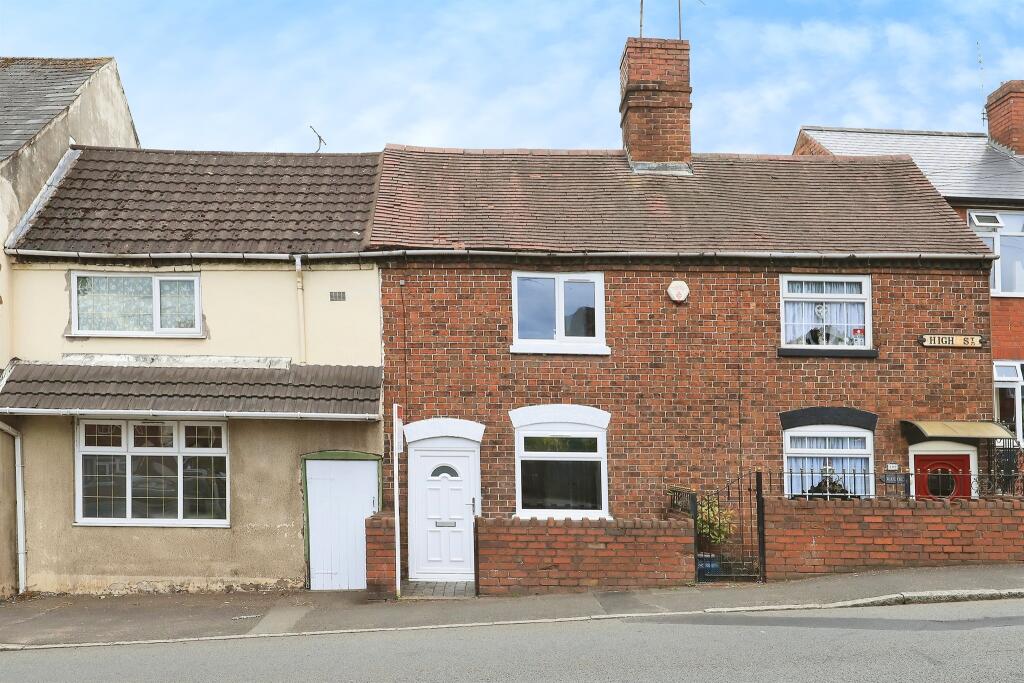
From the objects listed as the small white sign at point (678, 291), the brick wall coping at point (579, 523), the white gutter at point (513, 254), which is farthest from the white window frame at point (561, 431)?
the white gutter at point (513, 254)

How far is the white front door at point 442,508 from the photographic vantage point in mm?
12562

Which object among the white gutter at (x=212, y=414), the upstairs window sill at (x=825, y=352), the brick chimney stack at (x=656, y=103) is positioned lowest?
the white gutter at (x=212, y=414)

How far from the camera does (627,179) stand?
15430 mm

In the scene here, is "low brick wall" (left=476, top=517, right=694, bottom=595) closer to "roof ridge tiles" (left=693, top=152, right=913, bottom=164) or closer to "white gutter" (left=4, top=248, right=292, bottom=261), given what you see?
"white gutter" (left=4, top=248, right=292, bottom=261)

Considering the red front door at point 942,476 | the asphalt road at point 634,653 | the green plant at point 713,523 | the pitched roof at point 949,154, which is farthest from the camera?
the pitched roof at point 949,154

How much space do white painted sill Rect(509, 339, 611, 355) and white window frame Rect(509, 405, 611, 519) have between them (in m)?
0.80

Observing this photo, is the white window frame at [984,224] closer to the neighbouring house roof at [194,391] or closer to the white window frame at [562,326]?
the white window frame at [562,326]

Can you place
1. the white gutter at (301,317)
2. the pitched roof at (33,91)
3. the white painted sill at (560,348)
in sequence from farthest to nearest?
the pitched roof at (33,91) → the white painted sill at (560,348) → the white gutter at (301,317)

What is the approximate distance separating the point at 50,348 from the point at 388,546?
594 centimetres

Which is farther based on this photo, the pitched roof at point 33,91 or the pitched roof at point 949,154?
the pitched roof at point 949,154

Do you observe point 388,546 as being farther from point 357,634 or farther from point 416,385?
point 416,385

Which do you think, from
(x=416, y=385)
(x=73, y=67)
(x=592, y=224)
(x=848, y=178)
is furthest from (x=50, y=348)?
(x=848, y=178)

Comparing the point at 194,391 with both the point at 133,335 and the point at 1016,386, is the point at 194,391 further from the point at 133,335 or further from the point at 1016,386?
the point at 1016,386

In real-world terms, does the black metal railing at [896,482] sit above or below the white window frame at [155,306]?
below
